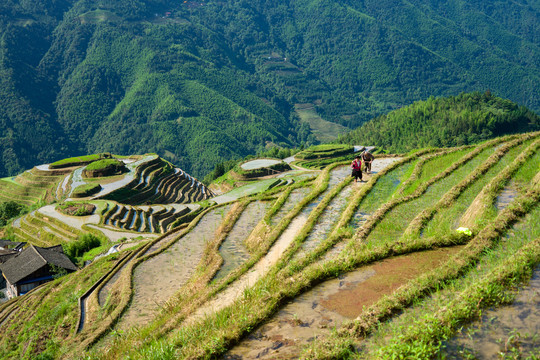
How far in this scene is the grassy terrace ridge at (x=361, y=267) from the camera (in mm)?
5789

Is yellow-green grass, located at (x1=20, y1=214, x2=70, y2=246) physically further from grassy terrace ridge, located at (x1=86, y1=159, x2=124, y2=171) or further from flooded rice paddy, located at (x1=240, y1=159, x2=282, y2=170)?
flooded rice paddy, located at (x1=240, y1=159, x2=282, y2=170)

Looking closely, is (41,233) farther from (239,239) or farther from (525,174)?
(525,174)

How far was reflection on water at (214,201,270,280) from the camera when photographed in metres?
13.9

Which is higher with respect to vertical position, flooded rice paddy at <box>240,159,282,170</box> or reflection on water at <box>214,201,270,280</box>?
reflection on water at <box>214,201,270,280</box>

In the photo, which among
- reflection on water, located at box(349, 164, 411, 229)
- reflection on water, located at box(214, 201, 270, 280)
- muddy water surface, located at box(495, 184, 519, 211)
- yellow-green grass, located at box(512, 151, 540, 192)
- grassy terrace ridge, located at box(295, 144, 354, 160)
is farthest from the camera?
grassy terrace ridge, located at box(295, 144, 354, 160)

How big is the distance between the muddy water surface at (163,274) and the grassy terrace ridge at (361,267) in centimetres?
32

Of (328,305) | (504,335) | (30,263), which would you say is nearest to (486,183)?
(328,305)

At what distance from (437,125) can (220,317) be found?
104 m

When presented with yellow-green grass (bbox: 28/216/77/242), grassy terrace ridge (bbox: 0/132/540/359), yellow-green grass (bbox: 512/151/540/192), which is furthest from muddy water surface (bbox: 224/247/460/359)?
yellow-green grass (bbox: 28/216/77/242)

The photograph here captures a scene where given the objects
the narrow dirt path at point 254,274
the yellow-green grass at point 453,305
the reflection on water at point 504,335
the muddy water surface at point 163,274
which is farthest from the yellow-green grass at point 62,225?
the reflection on water at point 504,335

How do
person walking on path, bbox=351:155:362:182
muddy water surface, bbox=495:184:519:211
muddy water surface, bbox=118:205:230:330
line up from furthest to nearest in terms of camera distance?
person walking on path, bbox=351:155:362:182 → muddy water surface, bbox=118:205:230:330 → muddy water surface, bbox=495:184:519:211

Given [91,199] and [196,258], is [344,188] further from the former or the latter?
[91,199]

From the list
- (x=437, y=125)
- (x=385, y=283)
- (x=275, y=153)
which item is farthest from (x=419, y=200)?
(x=437, y=125)

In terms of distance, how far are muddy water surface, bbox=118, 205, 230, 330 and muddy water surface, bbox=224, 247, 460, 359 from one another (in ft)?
19.9
